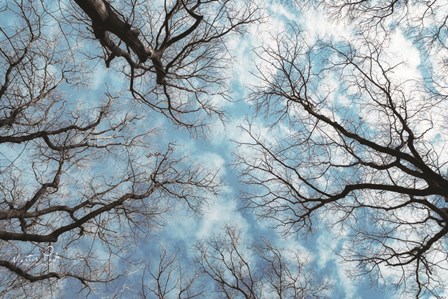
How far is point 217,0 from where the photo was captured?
6.56 m

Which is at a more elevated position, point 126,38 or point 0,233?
point 126,38

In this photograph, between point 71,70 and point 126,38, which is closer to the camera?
point 126,38

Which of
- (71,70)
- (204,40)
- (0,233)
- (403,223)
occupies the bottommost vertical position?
(403,223)

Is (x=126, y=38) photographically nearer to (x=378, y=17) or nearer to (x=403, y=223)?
(x=378, y=17)

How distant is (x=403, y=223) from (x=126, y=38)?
6341mm

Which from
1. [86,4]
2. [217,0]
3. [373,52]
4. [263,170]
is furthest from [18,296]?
[373,52]

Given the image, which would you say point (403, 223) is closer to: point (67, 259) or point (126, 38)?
point (126, 38)

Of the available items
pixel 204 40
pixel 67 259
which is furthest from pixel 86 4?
pixel 67 259

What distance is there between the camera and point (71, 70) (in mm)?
8664

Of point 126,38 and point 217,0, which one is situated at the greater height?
point 217,0

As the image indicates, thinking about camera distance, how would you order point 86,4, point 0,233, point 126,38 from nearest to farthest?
point 86,4 < point 126,38 < point 0,233

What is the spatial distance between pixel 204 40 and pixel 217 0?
1.09m

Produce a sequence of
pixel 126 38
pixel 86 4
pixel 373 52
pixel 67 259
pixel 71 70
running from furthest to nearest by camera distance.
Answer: pixel 71 70 → pixel 67 259 → pixel 373 52 → pixel 126 38 → pixel 86 4

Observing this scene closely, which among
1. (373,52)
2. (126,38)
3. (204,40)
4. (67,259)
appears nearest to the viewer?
(126,38)
